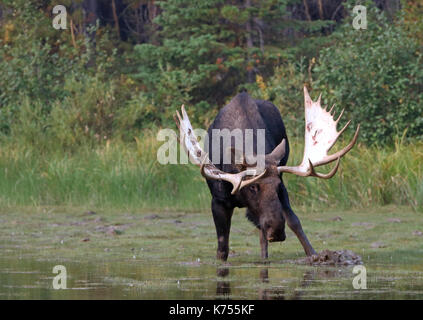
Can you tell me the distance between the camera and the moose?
962 cm

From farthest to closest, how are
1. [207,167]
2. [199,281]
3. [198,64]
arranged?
[198,64]
[207,167]
[199,281]

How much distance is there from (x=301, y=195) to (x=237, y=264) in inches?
224

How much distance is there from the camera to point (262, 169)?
970 cm

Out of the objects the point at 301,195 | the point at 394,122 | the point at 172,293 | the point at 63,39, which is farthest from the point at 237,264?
the point at 63,39

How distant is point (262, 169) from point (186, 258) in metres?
1.61

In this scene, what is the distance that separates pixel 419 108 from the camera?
17.9 m

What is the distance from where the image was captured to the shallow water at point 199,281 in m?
7.91

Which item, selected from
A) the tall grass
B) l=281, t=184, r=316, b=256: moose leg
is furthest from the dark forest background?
l=281, t=184, r=316, b=256: moose leg

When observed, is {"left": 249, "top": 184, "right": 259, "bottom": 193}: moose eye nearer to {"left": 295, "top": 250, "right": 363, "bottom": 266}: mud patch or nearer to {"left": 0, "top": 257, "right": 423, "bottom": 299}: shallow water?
{"left": 0, "top": 257, "right": 423, "bottom": 299}: shallow water

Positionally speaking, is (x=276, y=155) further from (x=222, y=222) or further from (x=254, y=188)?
(x=222, y=222)

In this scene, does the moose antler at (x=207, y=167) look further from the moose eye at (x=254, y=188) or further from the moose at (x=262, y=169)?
the moose eye at (x=254, y=188)
